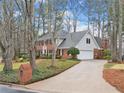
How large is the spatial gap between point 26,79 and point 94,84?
492cm

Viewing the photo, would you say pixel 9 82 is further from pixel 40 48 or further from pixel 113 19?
pixel 40 48

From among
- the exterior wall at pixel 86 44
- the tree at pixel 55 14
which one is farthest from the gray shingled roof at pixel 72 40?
the tree at pixel 55 14

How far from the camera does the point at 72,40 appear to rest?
189ft

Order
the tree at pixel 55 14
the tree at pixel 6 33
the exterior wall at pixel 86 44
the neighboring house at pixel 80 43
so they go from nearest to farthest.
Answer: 1. the tree at pixel 6 33
2. the tree at pixel 55 14
3. the neighboring house at pixel 80 43
4. the exterior wall at pixel 86 44

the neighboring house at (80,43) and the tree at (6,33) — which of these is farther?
the neighboring house at (80,43)

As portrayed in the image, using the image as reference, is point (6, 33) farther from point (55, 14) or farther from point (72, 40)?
point (72, 40)

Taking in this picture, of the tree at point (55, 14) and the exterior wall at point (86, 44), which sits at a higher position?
the tree at point (55, 14)

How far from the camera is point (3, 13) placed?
27156 mm

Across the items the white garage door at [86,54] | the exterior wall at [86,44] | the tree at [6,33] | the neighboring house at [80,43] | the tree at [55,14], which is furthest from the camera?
the exterior wall at [86,44]

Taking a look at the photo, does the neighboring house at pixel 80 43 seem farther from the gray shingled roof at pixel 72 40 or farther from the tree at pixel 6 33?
the tree at pixel 6 33

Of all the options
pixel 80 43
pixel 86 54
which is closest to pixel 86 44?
pixel 80 43

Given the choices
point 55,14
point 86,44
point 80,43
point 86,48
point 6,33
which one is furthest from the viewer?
point 86,44

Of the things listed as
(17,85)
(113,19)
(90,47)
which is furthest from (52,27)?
(90,47)

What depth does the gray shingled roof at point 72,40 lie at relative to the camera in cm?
5662
